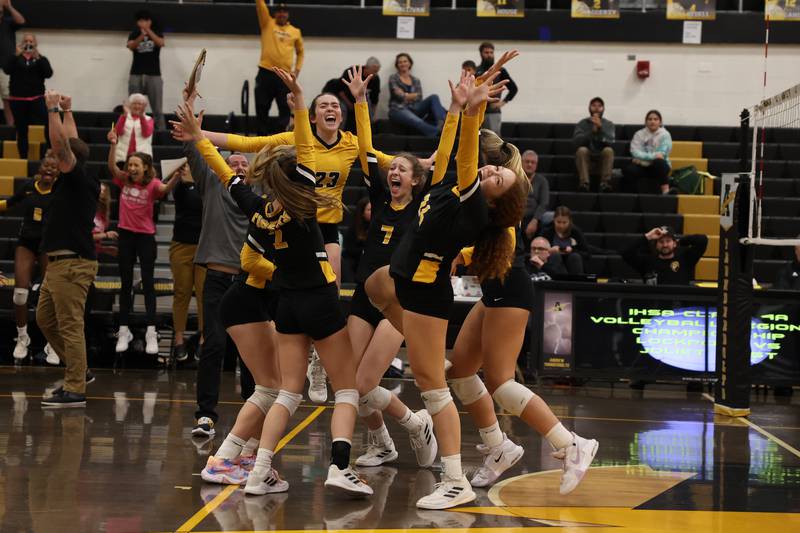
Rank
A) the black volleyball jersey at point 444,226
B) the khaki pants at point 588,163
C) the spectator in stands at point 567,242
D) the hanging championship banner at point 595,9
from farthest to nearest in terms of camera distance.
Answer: the hanging championship banner at point 595,9, the khaki pants at point 588,163, the spectator in stands at point 567,242, the black volleyball jersey at point 444,226

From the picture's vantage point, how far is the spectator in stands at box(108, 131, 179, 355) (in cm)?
1173

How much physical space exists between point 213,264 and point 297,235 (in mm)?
2214

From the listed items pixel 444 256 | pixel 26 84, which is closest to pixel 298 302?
pixel 444 256

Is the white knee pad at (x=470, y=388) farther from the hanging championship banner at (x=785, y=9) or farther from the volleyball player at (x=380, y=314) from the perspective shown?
the hanging championship banner at (x=785, y=9)

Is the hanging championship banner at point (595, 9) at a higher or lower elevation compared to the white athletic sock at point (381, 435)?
higher

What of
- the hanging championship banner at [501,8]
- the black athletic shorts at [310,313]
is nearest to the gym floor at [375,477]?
the black athletic shorts at [310,313]

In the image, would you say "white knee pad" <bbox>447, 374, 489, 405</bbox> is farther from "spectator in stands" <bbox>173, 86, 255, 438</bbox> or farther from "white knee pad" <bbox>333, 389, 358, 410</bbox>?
"spectator in stands" <bbox>173, 86, 255, 438</bbox>

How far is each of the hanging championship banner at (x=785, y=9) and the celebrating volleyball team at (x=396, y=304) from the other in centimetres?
1294

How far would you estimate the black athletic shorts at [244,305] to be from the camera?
6.44m

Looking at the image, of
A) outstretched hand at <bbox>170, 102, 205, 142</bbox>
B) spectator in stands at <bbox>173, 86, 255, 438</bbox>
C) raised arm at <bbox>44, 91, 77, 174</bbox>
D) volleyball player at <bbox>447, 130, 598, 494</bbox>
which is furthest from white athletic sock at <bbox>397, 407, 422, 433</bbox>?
raised arm at <bbox>44, 91, 77, 174</bbox>

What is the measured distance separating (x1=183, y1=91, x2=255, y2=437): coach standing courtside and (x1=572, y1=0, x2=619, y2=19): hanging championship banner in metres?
11.1

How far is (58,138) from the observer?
328 inches

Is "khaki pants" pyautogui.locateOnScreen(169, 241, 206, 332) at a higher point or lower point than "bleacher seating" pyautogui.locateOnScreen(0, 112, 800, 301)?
lower

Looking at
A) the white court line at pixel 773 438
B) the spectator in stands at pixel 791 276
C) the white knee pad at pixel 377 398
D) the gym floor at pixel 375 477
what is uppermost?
the spectator in stands at pixel 791 276
